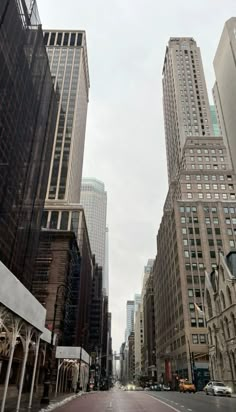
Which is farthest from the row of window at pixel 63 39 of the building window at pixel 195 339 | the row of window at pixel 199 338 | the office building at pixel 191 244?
the row of window at pixel 199 338

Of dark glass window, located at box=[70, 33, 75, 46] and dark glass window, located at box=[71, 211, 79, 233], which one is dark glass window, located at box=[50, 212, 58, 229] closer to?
dark glass window, located at box=[71, 211, 79, 233]

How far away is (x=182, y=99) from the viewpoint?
152 m

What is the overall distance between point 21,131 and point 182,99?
13419 cm

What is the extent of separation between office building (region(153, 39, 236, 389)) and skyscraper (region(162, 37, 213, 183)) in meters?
0.84

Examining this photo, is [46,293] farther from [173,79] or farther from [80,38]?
[80,38]

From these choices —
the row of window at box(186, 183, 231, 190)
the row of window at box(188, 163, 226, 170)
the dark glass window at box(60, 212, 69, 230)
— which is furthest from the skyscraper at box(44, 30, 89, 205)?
the row of window at box(188, 163, 226, 170)

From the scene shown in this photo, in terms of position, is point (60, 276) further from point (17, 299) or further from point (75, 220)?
point (17, 299)

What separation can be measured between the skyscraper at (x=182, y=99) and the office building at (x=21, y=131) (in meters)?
98.1

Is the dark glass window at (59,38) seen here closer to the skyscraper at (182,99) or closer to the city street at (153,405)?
the skyscraper at (182,99)

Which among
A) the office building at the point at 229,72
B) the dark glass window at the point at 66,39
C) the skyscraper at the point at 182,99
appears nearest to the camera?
the office building at the point at 229,72

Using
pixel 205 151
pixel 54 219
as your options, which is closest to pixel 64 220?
pixel 54 219

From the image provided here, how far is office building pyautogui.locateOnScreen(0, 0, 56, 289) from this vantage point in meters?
27.5

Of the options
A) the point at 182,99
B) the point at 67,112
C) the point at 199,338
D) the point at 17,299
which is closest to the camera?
the point at 17,299

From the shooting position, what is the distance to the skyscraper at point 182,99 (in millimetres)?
141375
